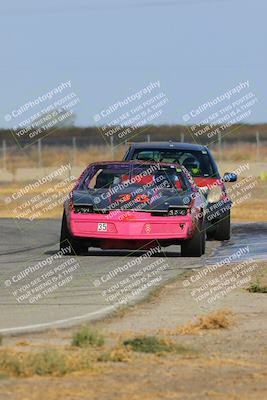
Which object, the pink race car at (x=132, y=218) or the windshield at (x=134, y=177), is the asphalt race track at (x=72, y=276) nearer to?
the pink race car at (x=132, y=218)

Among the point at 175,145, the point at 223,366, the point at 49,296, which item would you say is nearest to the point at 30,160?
the point at 175,145

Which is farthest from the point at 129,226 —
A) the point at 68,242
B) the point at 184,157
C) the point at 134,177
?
the point at 184,157

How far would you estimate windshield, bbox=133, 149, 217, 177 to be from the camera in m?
22.6

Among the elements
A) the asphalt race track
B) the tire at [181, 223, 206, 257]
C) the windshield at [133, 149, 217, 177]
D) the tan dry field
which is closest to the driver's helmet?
the windshield at [133, 149, 217, 177]

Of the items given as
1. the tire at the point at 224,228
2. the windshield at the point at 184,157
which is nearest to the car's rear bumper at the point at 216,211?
the tire at the point at 224,228

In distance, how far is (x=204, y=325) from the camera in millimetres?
10922

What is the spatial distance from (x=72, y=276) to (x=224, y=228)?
7382mm

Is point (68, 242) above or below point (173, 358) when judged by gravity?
below

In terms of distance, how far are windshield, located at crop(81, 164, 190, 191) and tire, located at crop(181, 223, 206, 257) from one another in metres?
0.97

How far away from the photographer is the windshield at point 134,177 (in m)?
18.9

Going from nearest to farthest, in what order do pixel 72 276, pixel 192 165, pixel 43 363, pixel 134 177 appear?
pixel 43 363
pixel 72 276
pixel 134 177
pixel 192 165

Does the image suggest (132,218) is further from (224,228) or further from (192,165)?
(192,165)

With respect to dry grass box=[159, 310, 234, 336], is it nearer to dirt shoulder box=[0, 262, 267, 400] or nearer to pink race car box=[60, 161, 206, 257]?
dirt shoulder box=[0, 262, 267, 400]

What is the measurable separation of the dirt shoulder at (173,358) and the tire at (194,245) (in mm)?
4788
